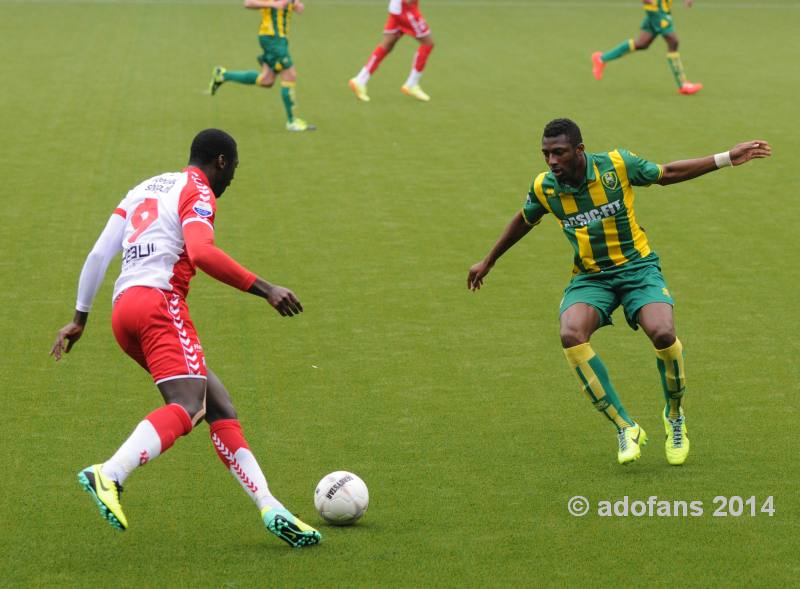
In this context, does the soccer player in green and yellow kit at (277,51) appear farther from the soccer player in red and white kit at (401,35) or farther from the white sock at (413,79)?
the white sock at (413,79)

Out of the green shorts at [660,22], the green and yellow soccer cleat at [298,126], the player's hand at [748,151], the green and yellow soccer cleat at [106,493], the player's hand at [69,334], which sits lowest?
the green and yellow soccer cleat at [106,493]

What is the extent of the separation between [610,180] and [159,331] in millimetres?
2667

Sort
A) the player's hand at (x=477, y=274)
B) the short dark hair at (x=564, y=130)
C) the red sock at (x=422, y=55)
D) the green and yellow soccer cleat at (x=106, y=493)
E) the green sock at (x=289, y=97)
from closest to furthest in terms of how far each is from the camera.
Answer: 1. the green and yellow soccer cleat at (x=106, y=493)
2. the short dark hair at (x=564, y=130)
3. the player's hand at (x=477, y=274)
4. the green sock at (x=289, y=97)
5. the red sock at (x=422, y=55)

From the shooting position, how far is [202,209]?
5.90 metres

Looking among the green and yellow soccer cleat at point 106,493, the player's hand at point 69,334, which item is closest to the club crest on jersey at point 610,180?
the player's hand at point 69,334

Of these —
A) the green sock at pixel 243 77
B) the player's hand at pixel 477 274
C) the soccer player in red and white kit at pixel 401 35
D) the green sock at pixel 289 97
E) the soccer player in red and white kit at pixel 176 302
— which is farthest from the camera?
the soccer player in red and white kit at pixel 401 35

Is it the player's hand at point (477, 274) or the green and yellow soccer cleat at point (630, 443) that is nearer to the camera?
the green and yellow soccer cleat at point (630, 443)

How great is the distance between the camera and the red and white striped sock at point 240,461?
5.97 m

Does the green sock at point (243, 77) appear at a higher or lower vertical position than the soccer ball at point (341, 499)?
Result: higher

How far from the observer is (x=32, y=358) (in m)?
9.02

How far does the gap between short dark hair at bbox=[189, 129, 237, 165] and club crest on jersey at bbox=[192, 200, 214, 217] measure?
1.17ft

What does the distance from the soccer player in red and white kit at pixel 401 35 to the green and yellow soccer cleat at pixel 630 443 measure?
1198 centimetres

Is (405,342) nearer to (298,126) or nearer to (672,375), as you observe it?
(672,375)

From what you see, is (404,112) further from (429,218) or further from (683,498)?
(683,498)
